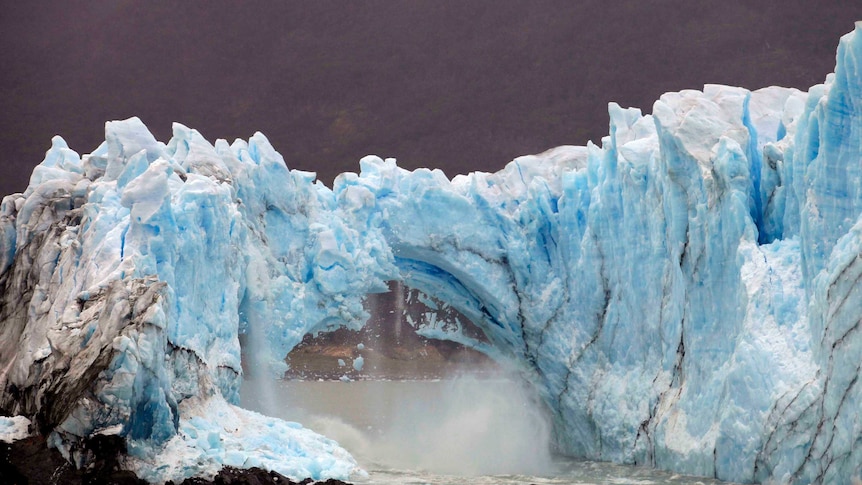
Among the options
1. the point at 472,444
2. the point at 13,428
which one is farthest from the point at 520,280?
Result: the point at 13,428

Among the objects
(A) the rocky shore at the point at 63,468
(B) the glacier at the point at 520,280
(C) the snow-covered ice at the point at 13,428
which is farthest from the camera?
(B) the glacier at the point at 520,280

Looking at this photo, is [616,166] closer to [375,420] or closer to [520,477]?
[520,477]

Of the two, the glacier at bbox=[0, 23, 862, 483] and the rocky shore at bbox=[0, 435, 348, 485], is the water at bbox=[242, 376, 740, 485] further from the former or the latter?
the rocky shore at bbox=[0, 435, 348, 485]

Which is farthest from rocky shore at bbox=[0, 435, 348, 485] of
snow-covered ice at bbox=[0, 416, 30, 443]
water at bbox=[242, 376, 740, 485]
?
water at bbox=[242, 376, 740, 485]

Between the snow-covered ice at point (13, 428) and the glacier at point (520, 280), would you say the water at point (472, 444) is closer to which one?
the glacier at point (520, 280)

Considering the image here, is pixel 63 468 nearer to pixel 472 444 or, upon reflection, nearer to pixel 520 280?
pixel 520 280

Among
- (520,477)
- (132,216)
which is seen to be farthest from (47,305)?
(520,477)

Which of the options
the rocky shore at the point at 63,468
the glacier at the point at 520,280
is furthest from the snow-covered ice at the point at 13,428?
the glacier at the point at 520,280
